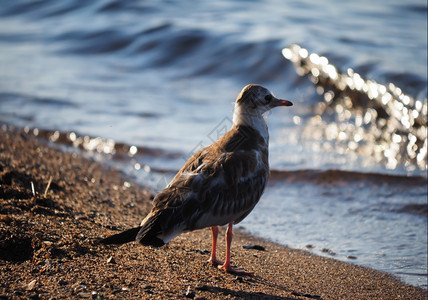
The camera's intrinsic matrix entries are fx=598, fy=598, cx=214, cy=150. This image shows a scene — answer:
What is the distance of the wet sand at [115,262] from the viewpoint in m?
4.12

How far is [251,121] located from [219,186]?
35.3 inches

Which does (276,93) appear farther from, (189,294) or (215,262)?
(189,294)

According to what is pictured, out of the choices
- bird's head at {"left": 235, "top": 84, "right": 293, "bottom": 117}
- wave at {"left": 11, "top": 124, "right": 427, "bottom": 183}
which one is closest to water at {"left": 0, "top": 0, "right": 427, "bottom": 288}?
wave at {"left": 11, "top": 124, "right": 427, "bottom": 183}

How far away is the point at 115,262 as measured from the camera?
14.9ft

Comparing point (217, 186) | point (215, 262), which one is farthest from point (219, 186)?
point (215, 262)

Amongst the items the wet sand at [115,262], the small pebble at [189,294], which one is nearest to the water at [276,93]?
the wet sand at [115,262]

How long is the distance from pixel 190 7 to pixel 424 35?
7033mm

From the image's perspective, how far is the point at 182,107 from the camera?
11.4 meters

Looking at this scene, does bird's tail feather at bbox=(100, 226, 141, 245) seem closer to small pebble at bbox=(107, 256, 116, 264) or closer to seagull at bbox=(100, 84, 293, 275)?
seagull at bbox=(100, 84, 293, 275)

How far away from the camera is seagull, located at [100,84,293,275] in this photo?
4.39 m

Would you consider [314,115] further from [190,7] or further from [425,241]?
[190,7]

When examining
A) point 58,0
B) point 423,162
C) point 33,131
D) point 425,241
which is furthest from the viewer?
point 58,0

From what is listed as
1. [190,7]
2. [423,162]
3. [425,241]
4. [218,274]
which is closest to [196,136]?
[423,162]

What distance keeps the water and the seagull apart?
158cm
